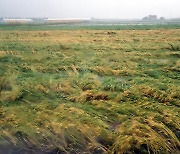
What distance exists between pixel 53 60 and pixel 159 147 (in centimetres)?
1304

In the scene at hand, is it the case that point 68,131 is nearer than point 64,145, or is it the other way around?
point 64,145

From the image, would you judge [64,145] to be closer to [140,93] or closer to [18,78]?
[140,93]

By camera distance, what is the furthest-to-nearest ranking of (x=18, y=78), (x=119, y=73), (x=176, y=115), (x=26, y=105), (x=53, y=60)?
(x=53, y=60), (x=119, y=73), (x=18, y=78), (x=26, y=105), (x=176, y=115)

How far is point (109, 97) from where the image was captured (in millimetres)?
10805

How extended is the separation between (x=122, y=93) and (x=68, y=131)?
3.62m

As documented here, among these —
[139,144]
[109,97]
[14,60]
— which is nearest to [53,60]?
[14,60]

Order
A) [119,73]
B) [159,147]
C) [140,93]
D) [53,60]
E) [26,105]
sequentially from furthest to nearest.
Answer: [53,60] < [119,73] < [140,93] < [26,105] < [159,147]

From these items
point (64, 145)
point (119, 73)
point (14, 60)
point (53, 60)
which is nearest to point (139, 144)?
point (64, 145)

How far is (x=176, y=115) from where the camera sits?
8914mm

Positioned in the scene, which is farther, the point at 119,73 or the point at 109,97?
the point at 119,73

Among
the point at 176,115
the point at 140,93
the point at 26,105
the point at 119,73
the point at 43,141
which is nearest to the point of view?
the point at 43,141

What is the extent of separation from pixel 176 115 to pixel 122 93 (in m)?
2.59

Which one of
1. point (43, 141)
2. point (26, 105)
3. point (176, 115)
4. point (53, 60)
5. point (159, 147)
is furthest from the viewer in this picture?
point (53, 60)

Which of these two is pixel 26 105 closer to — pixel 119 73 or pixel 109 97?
pixel 109 97
